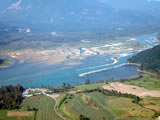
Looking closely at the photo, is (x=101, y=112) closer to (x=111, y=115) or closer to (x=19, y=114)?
(x=111, y=115)

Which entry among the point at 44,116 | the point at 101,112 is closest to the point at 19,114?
the point at 44,116

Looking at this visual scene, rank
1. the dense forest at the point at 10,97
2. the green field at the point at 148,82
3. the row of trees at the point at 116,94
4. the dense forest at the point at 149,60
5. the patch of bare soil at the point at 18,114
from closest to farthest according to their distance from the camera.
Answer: the patch of bare soil at the point at 18,114
the dense forest at the point at 10,97
the row of trees at the point at 116,94
the green field at the point at 148,82
the dense forest at the point at 149,60

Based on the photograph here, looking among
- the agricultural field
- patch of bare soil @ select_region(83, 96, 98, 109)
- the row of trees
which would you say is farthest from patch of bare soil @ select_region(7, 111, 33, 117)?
the agricultural field

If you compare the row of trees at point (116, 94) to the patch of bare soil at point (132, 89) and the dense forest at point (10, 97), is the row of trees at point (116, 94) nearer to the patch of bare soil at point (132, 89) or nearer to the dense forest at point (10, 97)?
the patch of bare soil at point (132, 89)

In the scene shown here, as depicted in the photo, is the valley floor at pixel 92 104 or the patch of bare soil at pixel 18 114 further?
the valley floor at pixel 92 104

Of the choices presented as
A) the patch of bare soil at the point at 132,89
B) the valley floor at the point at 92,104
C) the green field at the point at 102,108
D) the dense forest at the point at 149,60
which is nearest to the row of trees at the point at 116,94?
the valley floor at the point at 92,104

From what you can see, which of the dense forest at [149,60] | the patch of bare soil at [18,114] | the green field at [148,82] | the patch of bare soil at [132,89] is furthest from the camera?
the dense forest at [149,60]

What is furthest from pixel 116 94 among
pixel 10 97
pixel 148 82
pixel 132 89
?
pixel 10 97

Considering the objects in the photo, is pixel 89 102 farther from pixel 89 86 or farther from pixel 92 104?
pixel 89 86
